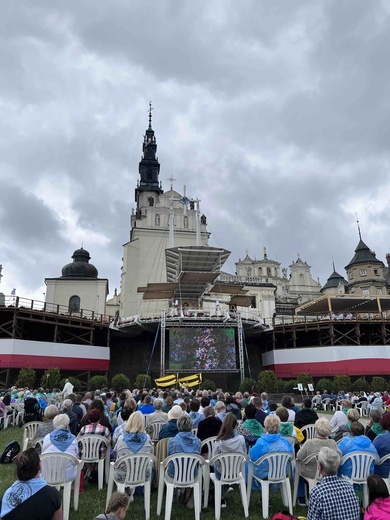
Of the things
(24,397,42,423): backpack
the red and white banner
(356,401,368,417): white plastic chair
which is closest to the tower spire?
the red and white banner

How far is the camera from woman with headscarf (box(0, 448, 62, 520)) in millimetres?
3135

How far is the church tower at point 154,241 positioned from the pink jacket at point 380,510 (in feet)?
137

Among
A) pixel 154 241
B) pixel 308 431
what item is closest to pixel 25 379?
pixel 308 431

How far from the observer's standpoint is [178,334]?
30266mm

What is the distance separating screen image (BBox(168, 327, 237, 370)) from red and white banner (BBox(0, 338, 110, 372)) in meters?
6.40

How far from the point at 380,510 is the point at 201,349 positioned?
27340mm

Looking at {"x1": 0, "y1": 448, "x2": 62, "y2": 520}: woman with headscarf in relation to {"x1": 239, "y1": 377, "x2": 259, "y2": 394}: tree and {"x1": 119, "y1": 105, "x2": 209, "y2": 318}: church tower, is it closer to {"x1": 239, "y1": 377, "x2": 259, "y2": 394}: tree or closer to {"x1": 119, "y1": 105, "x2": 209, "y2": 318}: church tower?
{"x1": 239, "y1": 377, "x2": 259, "y2": 394}: tree

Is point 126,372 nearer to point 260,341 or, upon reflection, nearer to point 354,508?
point 260,341

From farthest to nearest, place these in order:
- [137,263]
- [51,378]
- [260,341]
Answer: [137,263], [260,341], [51,378]

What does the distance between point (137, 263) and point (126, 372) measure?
1642 cm

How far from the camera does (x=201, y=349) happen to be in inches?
1192

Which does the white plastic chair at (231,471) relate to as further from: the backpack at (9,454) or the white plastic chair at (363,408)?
the white plastic chair at (363,408)

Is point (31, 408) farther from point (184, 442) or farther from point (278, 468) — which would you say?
point (278, 468)

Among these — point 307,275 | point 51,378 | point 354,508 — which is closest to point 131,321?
point 51,378
